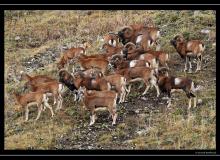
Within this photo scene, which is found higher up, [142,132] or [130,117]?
[130,117]

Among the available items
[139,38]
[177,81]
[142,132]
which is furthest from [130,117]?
[139,38]

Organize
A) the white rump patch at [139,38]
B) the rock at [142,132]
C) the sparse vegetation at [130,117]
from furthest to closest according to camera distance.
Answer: the white rump patch at [139,38]
the rock at [142,132]
the sparse vegetation at [130,117]

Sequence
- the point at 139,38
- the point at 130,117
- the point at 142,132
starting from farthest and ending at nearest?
the point at 139,38 → the point at 130,117 → the point at 142,132

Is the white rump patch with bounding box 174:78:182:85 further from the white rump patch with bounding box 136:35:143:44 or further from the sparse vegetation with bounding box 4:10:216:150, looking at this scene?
the white rump patch with bounding box 136:35:143:44

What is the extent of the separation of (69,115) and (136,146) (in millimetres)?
2595

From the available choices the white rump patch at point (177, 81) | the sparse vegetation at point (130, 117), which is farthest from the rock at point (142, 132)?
the white rump patch at point (177, 81)

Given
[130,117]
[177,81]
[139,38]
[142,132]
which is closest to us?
[142,132]

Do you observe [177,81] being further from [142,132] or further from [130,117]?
[142,132]

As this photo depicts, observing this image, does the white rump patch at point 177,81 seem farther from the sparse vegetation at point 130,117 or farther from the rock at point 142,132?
the rock at point 142,132

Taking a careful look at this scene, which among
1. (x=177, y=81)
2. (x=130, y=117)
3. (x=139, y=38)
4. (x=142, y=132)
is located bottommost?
(x=142, y=132)

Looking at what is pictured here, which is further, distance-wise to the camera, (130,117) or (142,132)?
(130,117)
